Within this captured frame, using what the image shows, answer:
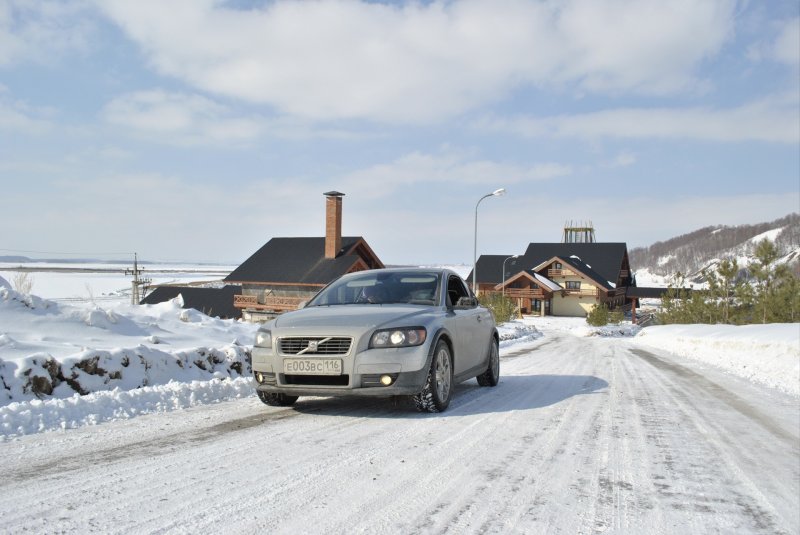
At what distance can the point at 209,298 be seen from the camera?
48.3m

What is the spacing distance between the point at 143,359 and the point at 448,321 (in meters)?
3.75

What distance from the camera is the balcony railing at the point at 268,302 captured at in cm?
4094

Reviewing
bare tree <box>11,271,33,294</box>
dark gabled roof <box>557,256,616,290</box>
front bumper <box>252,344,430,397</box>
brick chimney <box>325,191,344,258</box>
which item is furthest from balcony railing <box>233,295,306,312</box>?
dark gabled roof <box>557,256,616,290</box>

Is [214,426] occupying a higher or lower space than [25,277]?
lower

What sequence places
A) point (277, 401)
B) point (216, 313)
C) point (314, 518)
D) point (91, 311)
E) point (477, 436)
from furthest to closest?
point (216, 313)
point (91, 311)
point (277, 401)
point (477, 436)
point (314, 518)

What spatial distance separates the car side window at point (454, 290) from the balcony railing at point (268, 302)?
31783 millimetres

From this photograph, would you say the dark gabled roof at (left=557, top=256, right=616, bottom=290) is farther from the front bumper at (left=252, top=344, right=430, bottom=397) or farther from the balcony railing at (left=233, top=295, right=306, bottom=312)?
the front bumper at (left=252, top=344, right=430, bottom=397)

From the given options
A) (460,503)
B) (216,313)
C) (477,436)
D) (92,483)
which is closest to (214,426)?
(92,483)

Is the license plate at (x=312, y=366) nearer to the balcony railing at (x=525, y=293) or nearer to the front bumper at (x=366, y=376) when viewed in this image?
the front bumper at (x=366, y=376)

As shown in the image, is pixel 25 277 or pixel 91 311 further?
pixel 25 277

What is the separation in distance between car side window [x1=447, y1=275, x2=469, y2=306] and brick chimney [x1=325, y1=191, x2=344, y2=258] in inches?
1280

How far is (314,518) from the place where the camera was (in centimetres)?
311

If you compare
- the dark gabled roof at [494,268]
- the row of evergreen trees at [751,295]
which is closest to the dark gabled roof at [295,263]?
the row of evergreen trees at [751,295]

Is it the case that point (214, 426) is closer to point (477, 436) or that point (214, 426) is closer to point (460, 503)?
point (477, 436)
